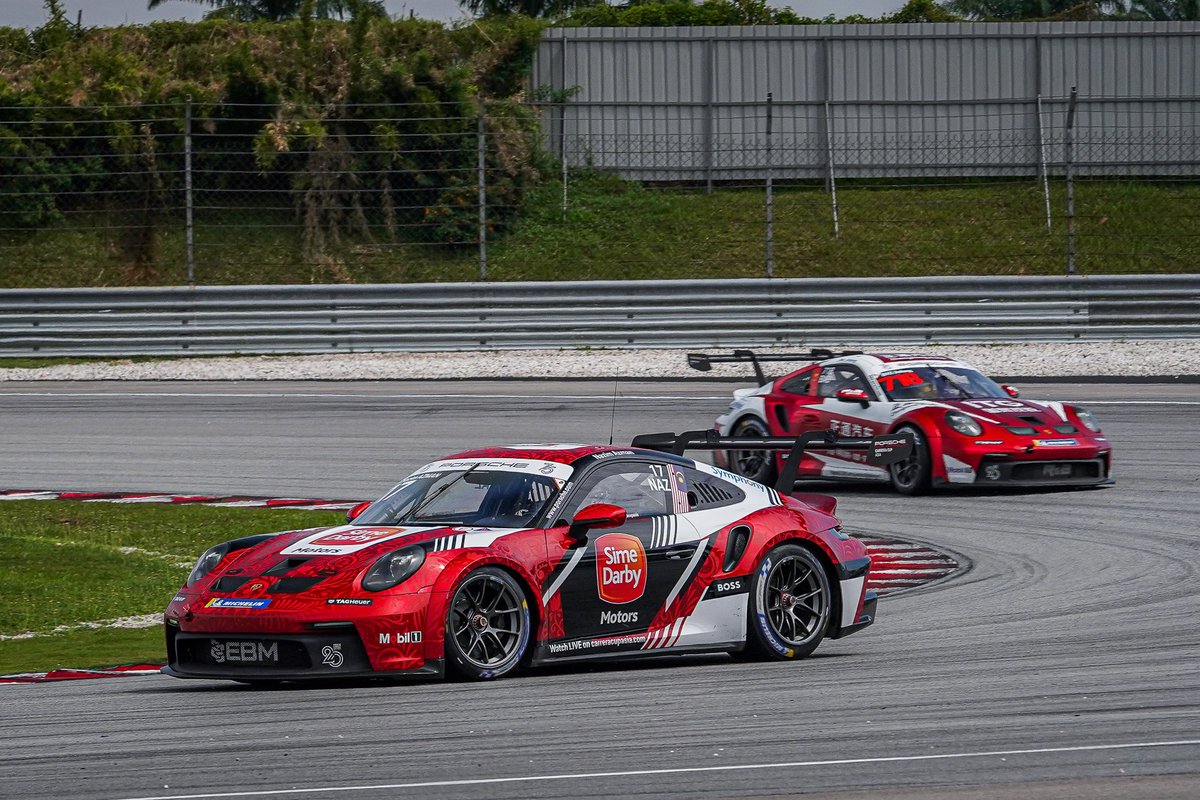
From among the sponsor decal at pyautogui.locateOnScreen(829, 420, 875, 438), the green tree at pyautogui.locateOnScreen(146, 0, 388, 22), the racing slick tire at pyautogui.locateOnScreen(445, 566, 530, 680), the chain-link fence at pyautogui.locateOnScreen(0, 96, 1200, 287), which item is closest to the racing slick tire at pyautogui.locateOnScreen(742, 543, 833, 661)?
the racing slick tire at pyautogui.locateOnScreen(445, 566, 530, 680)

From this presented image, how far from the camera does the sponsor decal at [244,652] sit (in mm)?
7289

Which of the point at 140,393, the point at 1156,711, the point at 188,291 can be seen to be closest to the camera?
the point at 1156,711

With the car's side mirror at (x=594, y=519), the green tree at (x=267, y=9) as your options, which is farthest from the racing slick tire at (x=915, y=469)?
the green tree at (x=267, y=9)

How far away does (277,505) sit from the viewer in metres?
14.5

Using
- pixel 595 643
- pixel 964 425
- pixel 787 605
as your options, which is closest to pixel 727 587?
pixel 787 605

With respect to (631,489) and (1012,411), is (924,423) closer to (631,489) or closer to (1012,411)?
(1012,411)

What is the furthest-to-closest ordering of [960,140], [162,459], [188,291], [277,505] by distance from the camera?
[960,140] < [188,291] < [162,459] < [277,505]

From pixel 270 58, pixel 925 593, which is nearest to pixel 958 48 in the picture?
pixel 270 58

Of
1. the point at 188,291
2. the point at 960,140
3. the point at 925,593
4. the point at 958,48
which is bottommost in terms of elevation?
the point at 925,593

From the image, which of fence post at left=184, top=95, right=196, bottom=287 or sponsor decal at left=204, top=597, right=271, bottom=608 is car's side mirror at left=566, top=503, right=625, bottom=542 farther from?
fence post at left=184, top=95, right=196, bottom=287

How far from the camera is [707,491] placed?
8641mm

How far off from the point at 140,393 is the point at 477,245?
536 cm

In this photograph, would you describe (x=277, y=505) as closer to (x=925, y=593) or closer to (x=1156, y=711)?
(x=925, y=593)

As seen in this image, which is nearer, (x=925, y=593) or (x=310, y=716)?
(x=310, y=716)
